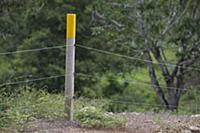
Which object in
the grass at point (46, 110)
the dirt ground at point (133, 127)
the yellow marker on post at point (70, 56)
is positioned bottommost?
the dirt ground at point (133, 127)

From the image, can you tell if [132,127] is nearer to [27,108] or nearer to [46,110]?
[46,110]

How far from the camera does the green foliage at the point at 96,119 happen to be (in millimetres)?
5457

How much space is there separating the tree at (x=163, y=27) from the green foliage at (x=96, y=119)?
279 inches

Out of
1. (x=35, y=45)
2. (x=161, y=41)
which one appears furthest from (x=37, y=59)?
(x=161, y=41)

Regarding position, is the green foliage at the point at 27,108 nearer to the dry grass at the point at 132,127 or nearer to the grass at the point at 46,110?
the grass at the point at 46,110

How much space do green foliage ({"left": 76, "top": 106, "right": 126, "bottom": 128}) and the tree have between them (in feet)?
23.2

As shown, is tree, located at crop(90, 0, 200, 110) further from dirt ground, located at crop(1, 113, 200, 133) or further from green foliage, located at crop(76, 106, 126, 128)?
green foliage, located at crop(76, 106, 126, 128)

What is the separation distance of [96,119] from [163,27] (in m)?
8.20

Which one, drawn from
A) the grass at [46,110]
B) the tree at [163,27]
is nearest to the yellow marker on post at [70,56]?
the grass at [46,110]

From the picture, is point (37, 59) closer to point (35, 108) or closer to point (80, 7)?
point (80, 7)

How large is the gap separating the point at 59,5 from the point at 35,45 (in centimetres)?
174

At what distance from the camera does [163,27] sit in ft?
43.8

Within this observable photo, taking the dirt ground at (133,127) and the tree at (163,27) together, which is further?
the tree at (163,27)

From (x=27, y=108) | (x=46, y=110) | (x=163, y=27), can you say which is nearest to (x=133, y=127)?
(x=46, y=110)
